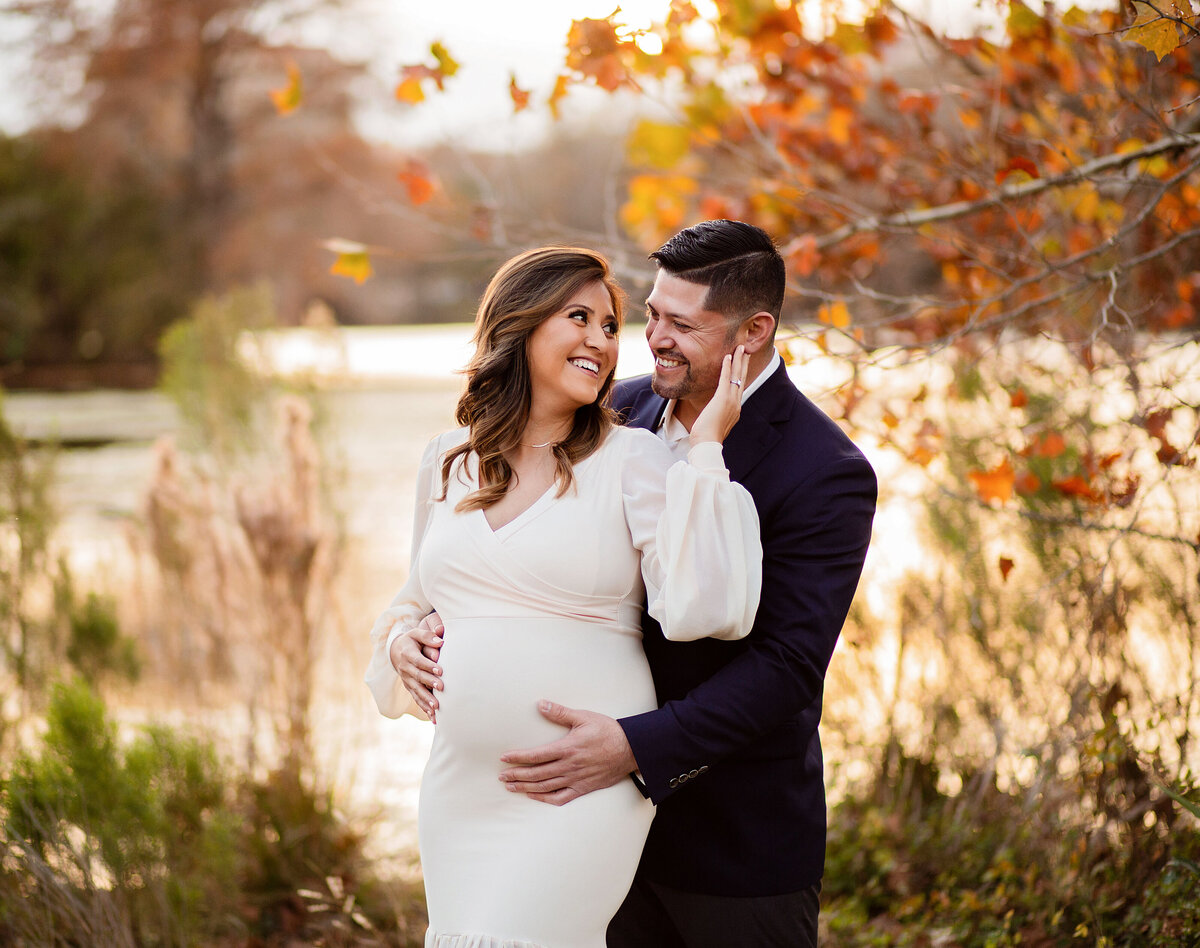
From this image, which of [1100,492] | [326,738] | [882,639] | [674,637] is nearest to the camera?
[674,637]

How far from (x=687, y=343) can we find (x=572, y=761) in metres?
0.91

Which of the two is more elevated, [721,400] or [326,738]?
[721,400]

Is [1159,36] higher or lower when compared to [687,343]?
higher

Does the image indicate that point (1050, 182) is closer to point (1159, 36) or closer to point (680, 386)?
point (1159, 36)

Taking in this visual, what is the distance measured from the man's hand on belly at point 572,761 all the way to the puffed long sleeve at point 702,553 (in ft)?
0.79

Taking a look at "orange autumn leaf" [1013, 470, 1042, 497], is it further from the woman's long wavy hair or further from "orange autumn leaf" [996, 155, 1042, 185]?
the woman's long wavy hair

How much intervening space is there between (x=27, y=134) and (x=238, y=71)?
4.55 metres

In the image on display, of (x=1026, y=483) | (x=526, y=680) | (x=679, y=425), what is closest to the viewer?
(x=526, y=680)

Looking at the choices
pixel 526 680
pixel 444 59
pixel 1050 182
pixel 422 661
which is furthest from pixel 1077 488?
pixel 444 59

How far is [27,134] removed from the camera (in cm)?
2194

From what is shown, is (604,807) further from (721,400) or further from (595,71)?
(595,71)

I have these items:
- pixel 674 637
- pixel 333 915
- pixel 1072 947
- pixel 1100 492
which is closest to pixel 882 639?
pixel 1100 492

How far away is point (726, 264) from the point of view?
2.28 metres

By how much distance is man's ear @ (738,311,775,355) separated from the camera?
2295mm
